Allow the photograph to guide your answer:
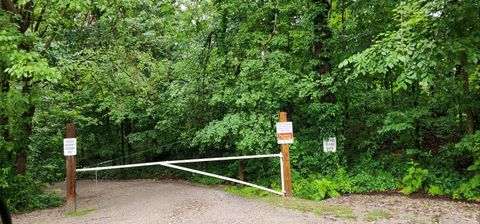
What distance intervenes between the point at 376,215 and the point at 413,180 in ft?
7.06

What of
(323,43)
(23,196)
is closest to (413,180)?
(323,43)

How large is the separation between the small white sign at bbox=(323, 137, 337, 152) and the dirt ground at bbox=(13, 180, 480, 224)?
1.56 metres

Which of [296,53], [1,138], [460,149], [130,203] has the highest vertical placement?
[296,53]

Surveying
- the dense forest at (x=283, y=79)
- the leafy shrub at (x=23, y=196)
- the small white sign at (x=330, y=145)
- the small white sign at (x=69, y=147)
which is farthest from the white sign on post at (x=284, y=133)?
the leafy shrub at (x=23, y=196)

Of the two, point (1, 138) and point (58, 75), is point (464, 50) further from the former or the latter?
point (1, 138)

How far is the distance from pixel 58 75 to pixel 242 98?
395 cm

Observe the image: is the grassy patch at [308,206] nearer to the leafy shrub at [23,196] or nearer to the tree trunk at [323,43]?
the tree trunk at [323,43]

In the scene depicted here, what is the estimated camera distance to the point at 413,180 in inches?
289

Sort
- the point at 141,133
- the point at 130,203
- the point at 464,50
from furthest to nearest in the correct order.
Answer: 1. the point at 141,133
2. the point at 130,203
3. the point at 464,50

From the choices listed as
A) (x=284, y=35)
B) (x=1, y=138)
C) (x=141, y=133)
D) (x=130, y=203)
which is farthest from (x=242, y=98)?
(x=141, y=133)

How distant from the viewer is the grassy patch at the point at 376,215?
218 inches

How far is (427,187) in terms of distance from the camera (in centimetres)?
728

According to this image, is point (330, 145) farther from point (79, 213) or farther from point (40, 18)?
point (40, 18)

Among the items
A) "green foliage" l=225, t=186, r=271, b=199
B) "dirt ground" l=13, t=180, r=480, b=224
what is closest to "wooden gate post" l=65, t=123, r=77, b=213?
"dirt ground" l=13, t=180, r=480, b=224
